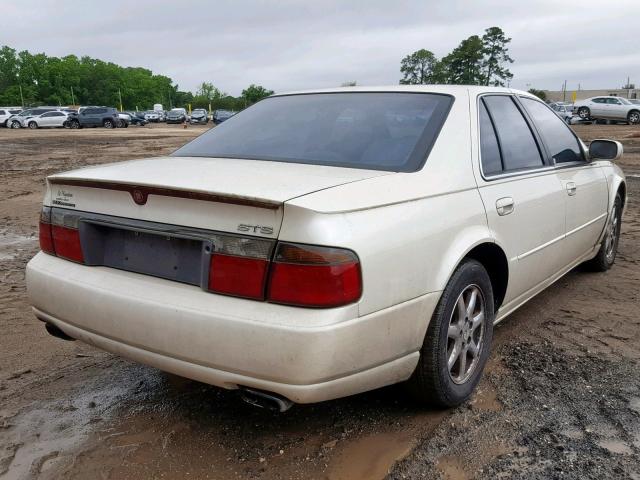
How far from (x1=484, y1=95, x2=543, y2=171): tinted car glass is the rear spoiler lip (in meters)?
1.68

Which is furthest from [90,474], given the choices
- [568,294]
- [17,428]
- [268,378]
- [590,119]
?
[590,119]

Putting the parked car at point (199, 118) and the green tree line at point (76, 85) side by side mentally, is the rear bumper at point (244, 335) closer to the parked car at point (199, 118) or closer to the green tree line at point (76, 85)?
the parked car at point (199, 118)

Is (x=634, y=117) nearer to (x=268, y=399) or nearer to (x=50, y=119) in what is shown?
(x=268, y=399)

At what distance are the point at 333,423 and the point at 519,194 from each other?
5.12 feet

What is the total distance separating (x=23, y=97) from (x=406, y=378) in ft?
384

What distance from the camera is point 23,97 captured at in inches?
4107

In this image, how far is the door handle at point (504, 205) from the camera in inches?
118

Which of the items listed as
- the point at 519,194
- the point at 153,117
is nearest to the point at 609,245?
the point at 519,194

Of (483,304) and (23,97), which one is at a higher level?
(23,97)

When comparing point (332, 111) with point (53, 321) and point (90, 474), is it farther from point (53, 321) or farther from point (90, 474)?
point (90, 474)

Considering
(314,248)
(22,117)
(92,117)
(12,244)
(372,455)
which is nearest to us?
(314,248)

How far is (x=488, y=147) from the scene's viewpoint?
10.4 ft

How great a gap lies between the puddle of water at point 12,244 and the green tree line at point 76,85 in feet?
292

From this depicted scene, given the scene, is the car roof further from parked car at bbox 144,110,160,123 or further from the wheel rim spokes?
parked car at bbox 144,110,160,123
